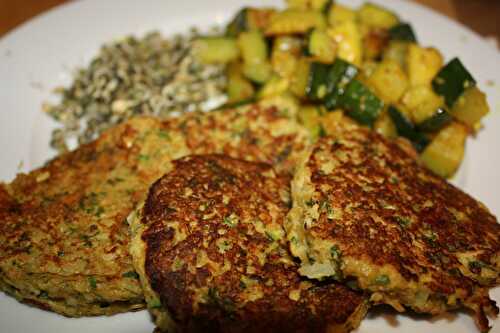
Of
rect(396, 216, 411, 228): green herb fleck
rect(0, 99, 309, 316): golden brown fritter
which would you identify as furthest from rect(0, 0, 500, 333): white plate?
rect(396, 216, 411, 228): green herb fleck

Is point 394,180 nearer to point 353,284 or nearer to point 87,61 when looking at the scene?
point 353,284

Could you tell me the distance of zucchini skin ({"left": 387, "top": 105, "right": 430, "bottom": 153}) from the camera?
145 inches

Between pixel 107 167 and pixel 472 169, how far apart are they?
2.65 meters

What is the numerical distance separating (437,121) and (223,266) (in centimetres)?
206

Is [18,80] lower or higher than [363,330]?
higher

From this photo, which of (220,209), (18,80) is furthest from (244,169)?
(18,80)

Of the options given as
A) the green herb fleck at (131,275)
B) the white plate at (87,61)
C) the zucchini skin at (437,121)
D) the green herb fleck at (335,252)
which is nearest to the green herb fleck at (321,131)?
the zucchini skin at (437,121)

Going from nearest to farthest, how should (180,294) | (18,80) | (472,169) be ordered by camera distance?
(180,294) → (472,169) → (18,80)

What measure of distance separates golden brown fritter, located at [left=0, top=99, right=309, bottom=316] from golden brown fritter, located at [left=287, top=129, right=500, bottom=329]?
0.56 meters

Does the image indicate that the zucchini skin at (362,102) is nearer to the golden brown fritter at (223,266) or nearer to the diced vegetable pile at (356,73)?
the diced vegetable pile at (356,73)

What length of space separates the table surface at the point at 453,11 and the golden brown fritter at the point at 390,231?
338 centimetres

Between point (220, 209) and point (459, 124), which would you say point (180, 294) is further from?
point (459, 124)

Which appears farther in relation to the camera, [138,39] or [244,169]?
[138,39]

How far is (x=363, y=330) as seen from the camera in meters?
2.73
